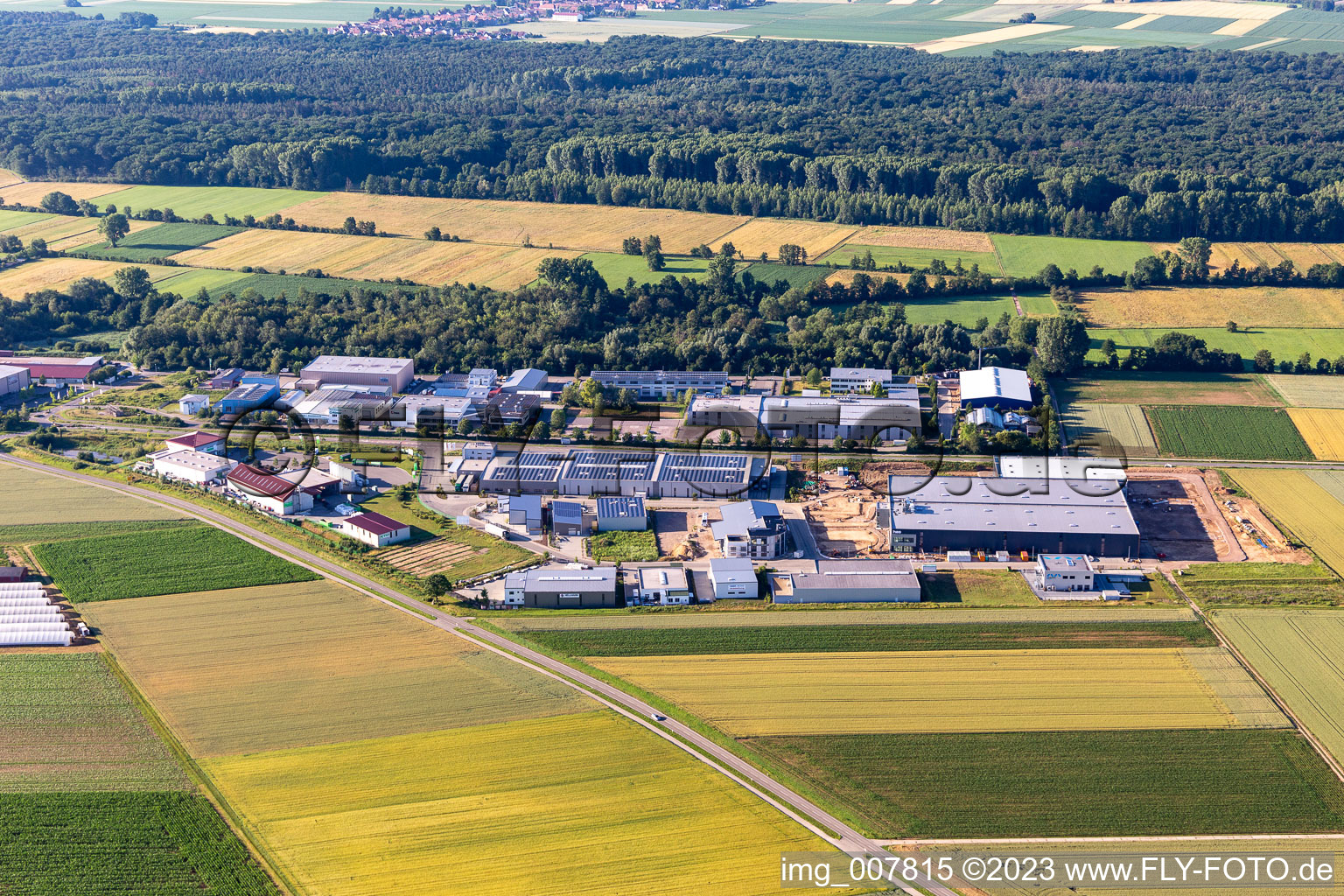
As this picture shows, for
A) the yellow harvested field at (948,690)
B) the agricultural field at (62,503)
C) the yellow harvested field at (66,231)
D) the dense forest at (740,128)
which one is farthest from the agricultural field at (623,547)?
the yellow harvested field at (66,231)

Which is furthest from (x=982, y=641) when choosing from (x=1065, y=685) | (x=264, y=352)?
(x=264, y=352)

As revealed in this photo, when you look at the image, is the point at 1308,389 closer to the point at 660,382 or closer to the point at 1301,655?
the point at 1301,655

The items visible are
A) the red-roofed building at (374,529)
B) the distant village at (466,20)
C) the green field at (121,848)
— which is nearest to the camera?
the green field at (121,848)

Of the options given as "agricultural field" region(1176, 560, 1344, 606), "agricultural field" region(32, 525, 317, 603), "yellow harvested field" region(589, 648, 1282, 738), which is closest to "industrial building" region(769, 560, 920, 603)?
"yellow harvested field" region(589, 648, 1282, 738)

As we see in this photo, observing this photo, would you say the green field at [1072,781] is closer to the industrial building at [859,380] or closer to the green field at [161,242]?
the industrial building at [859,380]

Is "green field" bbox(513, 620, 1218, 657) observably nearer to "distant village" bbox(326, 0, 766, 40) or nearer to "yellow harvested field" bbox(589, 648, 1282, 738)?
"yellow harvested field" bbox(589, 648, 1282, 738)

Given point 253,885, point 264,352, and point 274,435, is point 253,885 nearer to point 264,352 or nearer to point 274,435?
point 274,435

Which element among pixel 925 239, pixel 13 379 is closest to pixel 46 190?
pixel 13 379
